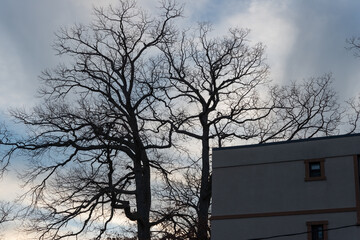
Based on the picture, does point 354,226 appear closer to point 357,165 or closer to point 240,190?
point 357,165

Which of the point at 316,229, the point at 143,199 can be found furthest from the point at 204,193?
the point at 316,229

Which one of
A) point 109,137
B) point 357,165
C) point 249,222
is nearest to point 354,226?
point 357,165

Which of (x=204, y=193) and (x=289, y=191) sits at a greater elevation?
(x=204, y=193)

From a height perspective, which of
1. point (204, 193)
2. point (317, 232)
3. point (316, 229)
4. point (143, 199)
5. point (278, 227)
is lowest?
point (317, 232)

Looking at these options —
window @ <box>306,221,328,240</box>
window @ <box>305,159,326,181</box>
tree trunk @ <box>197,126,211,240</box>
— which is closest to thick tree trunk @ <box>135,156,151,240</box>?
tree trunk @ <box>197,126,211,240</box>

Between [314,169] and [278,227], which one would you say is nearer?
[278,227]

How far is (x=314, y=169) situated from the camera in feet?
97.8

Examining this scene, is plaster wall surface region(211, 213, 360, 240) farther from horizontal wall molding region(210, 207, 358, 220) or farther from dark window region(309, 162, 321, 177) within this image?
dark window region(309, 162, 321, 177)

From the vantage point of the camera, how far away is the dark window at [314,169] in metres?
29.6

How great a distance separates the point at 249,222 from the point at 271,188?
5.91 ft

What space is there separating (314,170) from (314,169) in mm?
44

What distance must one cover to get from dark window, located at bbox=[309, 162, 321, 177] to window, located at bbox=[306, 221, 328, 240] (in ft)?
7.09

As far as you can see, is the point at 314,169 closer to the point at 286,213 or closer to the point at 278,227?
the point at 286,213

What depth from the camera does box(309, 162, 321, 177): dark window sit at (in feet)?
97.2
